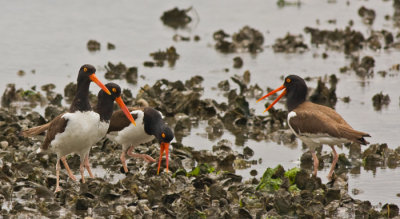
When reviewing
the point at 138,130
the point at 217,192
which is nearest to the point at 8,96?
the point at 138,130

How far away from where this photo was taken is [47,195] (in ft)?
36.3

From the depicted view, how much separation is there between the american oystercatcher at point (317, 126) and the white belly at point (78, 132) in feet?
10.5

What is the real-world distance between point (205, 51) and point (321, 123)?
33.7 ft

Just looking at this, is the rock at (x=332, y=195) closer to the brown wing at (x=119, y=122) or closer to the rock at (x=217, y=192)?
the rock at (x=217, y=192)

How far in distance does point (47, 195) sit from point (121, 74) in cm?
858

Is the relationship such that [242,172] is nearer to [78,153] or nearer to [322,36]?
[78,153]

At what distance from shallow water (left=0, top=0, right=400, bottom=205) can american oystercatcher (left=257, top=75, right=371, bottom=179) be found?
60 cm

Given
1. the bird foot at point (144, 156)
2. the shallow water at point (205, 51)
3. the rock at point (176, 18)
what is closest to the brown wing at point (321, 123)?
the shallow water at point (205, 51)

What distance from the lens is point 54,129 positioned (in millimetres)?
11922

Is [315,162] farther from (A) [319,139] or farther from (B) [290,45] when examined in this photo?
(B) [290,45]

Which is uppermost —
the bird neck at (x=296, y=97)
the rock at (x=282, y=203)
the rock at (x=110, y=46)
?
the rock at (x=110, y=46)

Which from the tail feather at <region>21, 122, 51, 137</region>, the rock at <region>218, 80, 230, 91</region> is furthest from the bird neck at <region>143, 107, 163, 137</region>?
the rock at <region>218, 80, 230, 91</region>

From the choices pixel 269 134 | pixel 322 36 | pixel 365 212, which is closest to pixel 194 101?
pixel 269 134

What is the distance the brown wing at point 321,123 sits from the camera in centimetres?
1223
